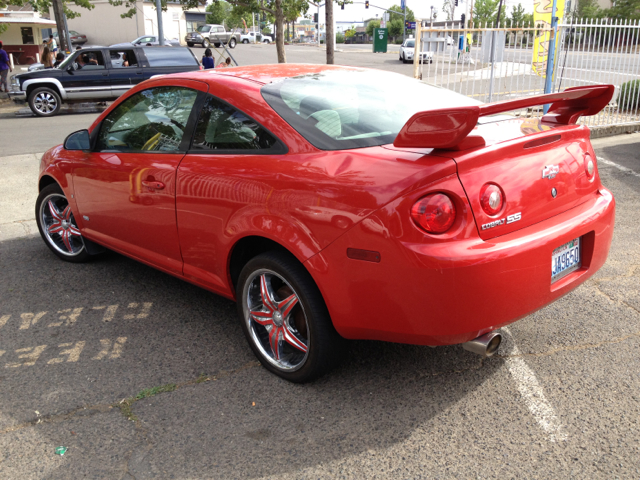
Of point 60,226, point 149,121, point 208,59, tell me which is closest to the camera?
point 149,121

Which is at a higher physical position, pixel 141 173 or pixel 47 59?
pixel 47 59

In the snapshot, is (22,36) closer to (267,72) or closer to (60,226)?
(60,226)

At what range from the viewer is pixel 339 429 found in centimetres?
278

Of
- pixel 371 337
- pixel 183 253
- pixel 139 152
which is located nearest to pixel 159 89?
pixel 139 152

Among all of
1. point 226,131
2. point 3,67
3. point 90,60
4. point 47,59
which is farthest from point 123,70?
point 226,131

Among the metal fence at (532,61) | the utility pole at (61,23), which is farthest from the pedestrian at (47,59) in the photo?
the metal fence at (532,61)

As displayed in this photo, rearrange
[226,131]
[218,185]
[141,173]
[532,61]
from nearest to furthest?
[218,185]
[226,131]
[141,173]
[532,61]

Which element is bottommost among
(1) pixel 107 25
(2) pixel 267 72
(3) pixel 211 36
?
(2) pixel 267 72

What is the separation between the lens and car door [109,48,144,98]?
1700 cm

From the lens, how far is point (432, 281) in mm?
2477

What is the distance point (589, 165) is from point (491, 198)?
94cm

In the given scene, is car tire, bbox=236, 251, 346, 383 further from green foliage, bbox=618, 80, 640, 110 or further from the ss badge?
green foliage, bbox=618, 80, 640, 110

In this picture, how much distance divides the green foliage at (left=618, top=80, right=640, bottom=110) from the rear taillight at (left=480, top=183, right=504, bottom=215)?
10779mm

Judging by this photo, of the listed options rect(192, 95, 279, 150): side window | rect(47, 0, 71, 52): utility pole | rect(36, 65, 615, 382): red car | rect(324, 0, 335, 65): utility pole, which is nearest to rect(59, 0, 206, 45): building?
rect(47, 0, 71, 52): utility pole
